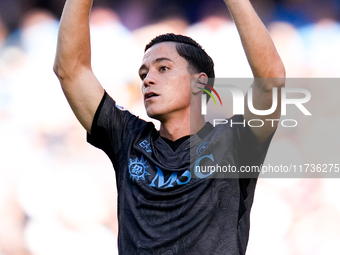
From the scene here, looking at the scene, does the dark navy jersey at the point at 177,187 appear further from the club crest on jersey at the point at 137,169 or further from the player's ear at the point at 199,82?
the player's ear at the point at 199,82

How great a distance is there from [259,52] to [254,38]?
51 millimetres

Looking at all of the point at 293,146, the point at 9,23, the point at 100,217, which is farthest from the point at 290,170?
the point at 9,23

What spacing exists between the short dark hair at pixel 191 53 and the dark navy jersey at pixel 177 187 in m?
0.34

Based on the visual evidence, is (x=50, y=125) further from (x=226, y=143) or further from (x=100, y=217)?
(x=226, y=143)

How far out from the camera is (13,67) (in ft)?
14.1

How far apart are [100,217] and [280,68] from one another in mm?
2747

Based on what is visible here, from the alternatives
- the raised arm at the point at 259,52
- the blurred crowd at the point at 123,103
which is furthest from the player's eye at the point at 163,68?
the blurred crowd at the point at 123,103

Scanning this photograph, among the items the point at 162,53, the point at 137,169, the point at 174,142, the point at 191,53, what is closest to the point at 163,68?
the point at 162,53

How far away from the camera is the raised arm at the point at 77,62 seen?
1.75m

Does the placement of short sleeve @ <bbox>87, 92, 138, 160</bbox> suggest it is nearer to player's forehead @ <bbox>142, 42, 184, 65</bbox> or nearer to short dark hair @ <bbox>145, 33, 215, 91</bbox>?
player's forehead @ <bbox>142, 42, 184, 65</bbox>

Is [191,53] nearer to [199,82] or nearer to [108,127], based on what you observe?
[199,82]

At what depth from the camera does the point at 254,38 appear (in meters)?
1.54

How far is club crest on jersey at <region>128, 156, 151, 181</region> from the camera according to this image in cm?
171

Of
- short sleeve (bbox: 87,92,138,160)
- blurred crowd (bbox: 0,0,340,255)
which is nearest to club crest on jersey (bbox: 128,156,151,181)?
short sleeve (bbox: 87,92,138,160)
